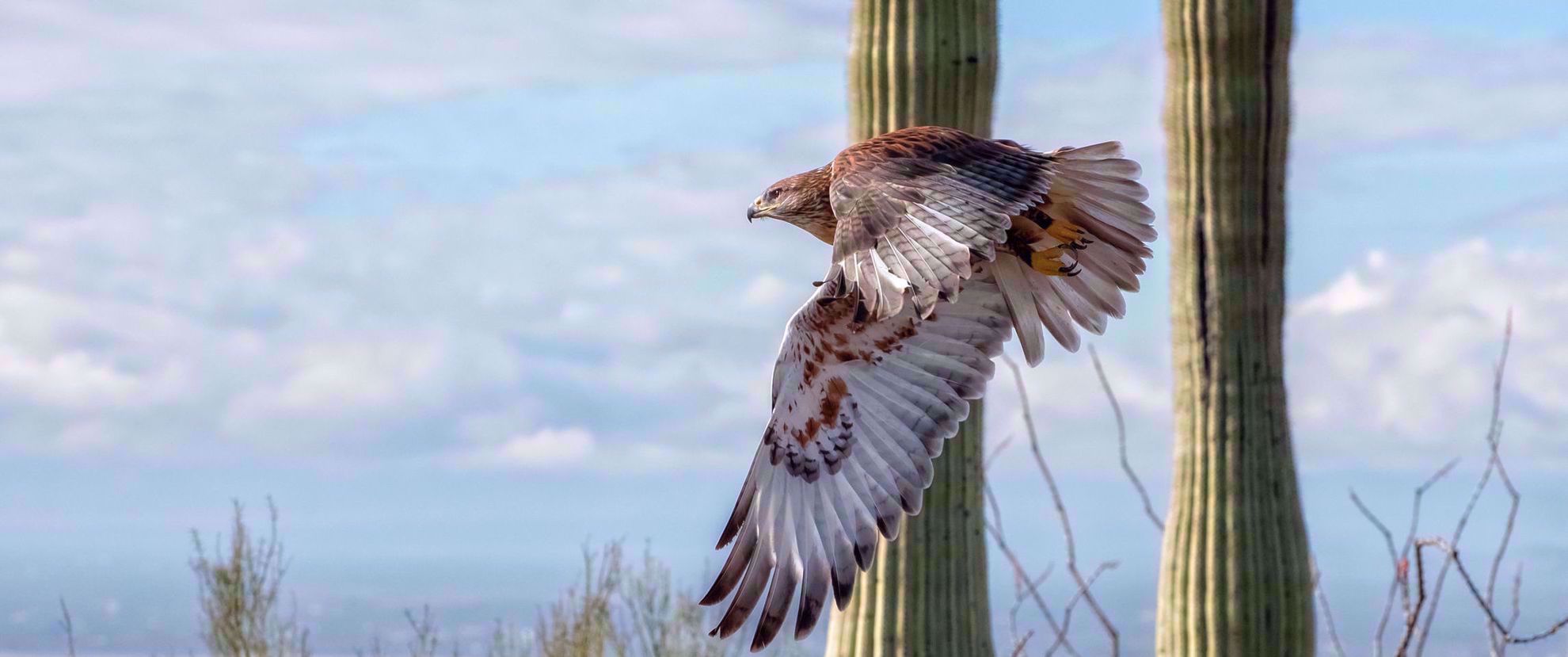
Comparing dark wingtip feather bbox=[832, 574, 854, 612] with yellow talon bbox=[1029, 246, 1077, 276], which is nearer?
dark wingtip feather bbox=[832, 574, 854, 612]

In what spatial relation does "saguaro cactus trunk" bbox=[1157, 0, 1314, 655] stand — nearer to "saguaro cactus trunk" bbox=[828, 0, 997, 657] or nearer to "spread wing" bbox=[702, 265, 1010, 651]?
"saguaro cactus trunk" bbox=[828, 0, 997, 657]

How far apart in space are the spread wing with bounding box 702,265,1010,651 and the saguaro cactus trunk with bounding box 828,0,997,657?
2.15 meters

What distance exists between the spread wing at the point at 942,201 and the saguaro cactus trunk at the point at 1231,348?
2.59 m

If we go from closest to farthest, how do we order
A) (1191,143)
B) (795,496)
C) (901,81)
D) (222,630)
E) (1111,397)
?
(795,496), (901,81), (1191,143), (1111,397), (222,630)

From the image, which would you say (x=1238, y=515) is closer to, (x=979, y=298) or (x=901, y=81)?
(x=901, y=81)

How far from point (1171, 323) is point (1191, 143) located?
658mm

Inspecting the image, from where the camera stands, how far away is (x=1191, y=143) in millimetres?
5961

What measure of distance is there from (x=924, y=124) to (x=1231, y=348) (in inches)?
55.5

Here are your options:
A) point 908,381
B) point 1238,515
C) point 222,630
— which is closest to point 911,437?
point 908,381

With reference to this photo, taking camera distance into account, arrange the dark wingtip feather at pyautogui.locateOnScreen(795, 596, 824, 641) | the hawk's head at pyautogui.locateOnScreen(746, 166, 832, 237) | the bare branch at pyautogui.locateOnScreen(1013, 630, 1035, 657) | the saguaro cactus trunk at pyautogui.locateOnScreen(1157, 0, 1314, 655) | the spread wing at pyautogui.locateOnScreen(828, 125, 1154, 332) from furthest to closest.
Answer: the bare branch at pyautogui.locateOnScreen(1013, 630, 1035, 657)
the saguaro cactus trunk at pyautogui.locateOnScreen(1157, 0, 1314, 655)
the hawk's head at pyautogui.locateOnScreen(746, 166, 832, 237)
the dark wingtip feather at pyautogui.locateOnScreen(795, 596, 824, 641)
the spread wing at pyautogui.locateOnScreen(828, 125, 1154, 332)

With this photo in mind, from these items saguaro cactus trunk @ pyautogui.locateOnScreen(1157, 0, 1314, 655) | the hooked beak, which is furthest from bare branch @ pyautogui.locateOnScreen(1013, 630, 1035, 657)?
the hooked beak

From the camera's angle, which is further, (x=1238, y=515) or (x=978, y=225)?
(x=1238, y=515)

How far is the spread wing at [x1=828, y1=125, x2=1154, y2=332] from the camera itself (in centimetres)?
269

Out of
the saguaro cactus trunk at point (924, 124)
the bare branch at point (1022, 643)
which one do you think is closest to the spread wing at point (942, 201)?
the saguaro cactus trunk at point (924, 124)
